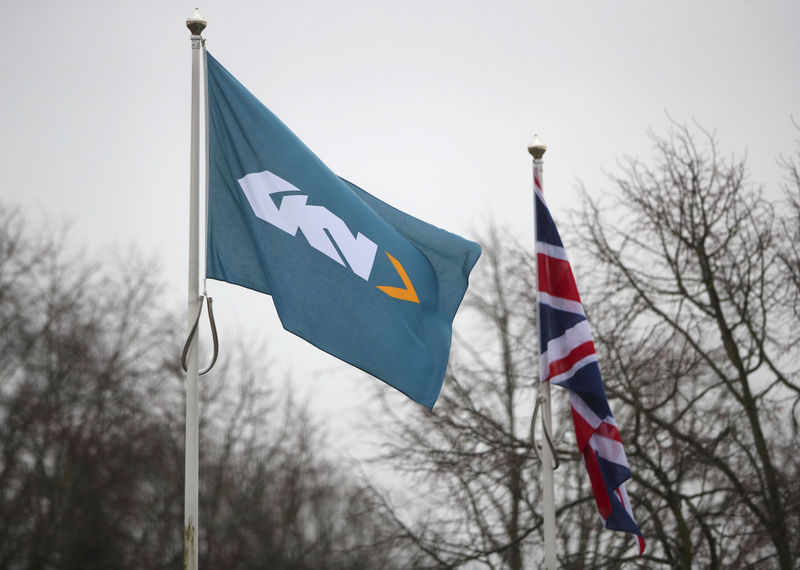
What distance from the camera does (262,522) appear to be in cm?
3064

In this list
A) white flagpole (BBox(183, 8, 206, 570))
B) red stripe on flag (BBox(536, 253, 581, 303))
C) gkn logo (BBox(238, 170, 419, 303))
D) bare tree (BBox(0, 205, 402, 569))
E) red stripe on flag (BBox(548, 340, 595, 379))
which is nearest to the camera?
white flagpole (BBox(183, 8, 206, 570))

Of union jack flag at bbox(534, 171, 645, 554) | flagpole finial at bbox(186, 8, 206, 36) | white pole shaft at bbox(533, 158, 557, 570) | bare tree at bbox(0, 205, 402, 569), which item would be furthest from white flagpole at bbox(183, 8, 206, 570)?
bare tree at bbox(0, 205, 402, 569)

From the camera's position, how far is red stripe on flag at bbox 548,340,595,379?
8320 millimetres

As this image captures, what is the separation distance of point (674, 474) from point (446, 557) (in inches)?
120

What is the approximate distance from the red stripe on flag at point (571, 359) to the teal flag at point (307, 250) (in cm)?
141

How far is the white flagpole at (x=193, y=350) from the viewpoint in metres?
5.79

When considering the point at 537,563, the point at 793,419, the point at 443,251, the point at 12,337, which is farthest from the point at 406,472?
the point at 12,337

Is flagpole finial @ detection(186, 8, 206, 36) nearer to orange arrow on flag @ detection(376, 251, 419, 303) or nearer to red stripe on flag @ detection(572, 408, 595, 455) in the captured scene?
orange arrow on flag @ detection(376, 251, 419, 303)

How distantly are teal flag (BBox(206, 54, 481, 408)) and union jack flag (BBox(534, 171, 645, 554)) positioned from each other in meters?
1.44

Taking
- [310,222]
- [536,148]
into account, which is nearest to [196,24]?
[310,222]

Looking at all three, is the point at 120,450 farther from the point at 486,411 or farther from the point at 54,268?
the point at 486,411

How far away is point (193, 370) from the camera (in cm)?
592

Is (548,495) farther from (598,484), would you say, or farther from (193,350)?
(193,350)

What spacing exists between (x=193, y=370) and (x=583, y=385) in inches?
141
